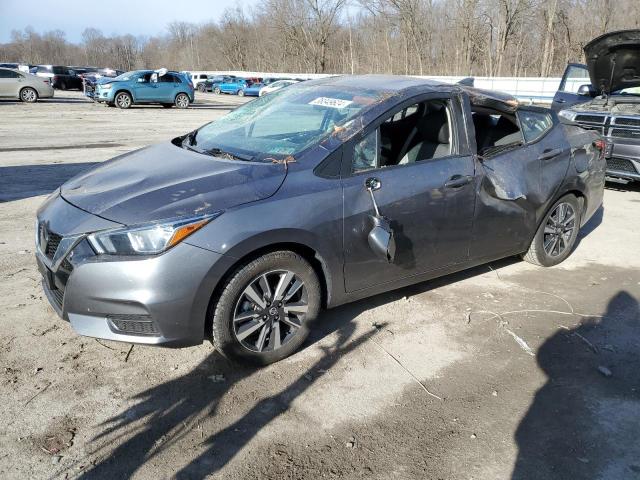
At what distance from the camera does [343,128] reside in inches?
142

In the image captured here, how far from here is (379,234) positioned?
137 inches

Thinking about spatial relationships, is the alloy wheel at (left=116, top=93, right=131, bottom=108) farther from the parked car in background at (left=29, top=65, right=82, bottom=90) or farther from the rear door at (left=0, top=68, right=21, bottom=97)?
the parked car in background at (left=29, top=65, right=82, bottom=90)

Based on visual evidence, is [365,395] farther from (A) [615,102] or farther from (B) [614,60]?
(B) [614,60]

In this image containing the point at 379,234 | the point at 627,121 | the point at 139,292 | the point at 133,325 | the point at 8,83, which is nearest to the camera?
the point at 139,292

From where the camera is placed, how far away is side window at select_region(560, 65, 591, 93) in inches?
415

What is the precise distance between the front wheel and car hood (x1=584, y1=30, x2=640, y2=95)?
66.4 ft

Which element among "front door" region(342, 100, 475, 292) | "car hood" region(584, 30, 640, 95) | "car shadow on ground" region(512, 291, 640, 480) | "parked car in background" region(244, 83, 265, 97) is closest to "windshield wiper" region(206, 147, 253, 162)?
"front door" region(342, 100, 475, 292)

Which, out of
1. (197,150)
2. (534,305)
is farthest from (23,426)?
(534,305)

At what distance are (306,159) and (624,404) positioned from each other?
237 centimetres

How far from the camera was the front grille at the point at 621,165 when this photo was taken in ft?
26.1

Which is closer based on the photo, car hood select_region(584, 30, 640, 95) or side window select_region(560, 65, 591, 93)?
car hood select_region(584, 30, 640, 95)

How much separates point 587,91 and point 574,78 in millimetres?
727

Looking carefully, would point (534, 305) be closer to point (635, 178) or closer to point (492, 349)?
point (492, 349)

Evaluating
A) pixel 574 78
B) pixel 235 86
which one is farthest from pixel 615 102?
pixel 235 86
